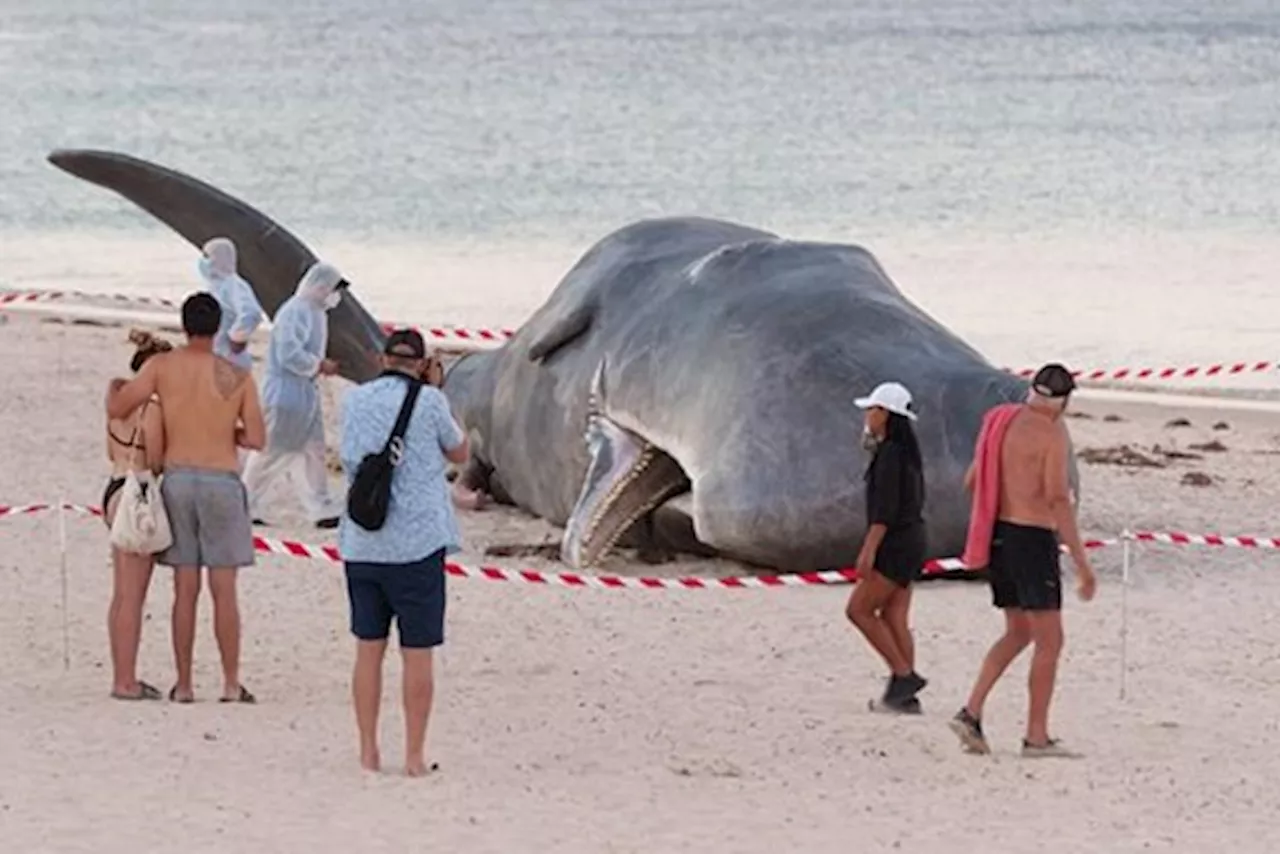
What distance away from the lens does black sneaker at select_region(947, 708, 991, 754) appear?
13.0 meters

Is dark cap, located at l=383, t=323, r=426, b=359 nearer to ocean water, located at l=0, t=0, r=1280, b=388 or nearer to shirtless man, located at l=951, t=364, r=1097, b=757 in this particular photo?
shirtless man, located at l=951, t=364, r=1097, b=757

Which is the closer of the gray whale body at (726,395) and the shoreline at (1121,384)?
the gray whale body at (726,395)

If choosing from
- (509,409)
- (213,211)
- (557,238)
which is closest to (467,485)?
(509,409)

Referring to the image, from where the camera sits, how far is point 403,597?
12109 millimetres

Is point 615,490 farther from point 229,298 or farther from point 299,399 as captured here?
point 229,298


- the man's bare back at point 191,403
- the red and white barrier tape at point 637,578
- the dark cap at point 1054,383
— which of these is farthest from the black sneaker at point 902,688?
the man's bare back at point 191,403

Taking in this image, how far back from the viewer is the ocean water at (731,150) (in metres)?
41.2

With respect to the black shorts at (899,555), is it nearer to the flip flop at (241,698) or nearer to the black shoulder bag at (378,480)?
the black shoulder bag at (378,480)

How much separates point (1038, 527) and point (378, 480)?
257cm

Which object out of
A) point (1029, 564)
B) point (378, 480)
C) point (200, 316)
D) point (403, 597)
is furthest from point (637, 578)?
point (378, 480)

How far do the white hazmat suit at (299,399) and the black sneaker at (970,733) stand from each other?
20.0ft

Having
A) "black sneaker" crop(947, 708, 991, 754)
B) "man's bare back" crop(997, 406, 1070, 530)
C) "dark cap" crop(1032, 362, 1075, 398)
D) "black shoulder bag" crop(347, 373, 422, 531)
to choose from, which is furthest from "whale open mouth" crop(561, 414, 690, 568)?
"black shoulder bag" crop(347, 373, 422, 531)

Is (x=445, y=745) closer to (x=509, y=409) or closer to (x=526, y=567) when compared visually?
(x=526, y=567)

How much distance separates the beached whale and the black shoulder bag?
4.95 meters
